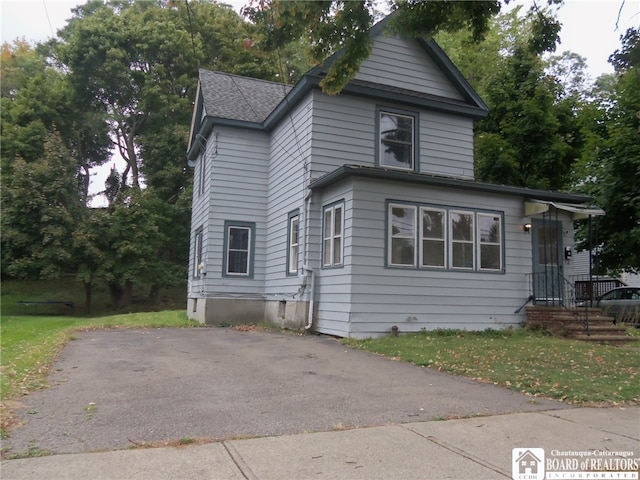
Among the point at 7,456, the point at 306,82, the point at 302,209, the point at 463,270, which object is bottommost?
the point at 7,456

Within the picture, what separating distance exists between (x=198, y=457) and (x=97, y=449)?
83 centimetres

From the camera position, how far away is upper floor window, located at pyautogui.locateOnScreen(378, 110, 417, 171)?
44.1 ft

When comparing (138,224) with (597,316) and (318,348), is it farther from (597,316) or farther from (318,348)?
(597,316)

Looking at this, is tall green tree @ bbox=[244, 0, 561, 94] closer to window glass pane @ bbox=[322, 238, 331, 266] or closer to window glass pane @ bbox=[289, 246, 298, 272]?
window glass pane @ bbox=[322, 238, 331, 266]

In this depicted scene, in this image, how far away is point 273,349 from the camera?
953cm

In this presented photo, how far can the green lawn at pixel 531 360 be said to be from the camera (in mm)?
6328

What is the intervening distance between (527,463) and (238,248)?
1262 cm

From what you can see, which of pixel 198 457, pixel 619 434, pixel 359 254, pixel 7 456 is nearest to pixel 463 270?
pixel 359 254

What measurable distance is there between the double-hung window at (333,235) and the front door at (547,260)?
5029 mm

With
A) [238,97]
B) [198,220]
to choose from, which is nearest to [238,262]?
[198,220]

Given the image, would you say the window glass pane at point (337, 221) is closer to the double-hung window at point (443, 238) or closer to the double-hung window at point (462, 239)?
the double-hung window at point (443, 238)

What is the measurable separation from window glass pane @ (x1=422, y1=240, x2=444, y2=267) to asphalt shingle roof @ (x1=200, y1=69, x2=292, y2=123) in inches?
282

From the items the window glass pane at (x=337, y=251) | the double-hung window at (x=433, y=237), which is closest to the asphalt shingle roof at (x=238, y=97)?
the window glass pane at (x=337, y=251)

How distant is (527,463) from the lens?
3.86 metres
